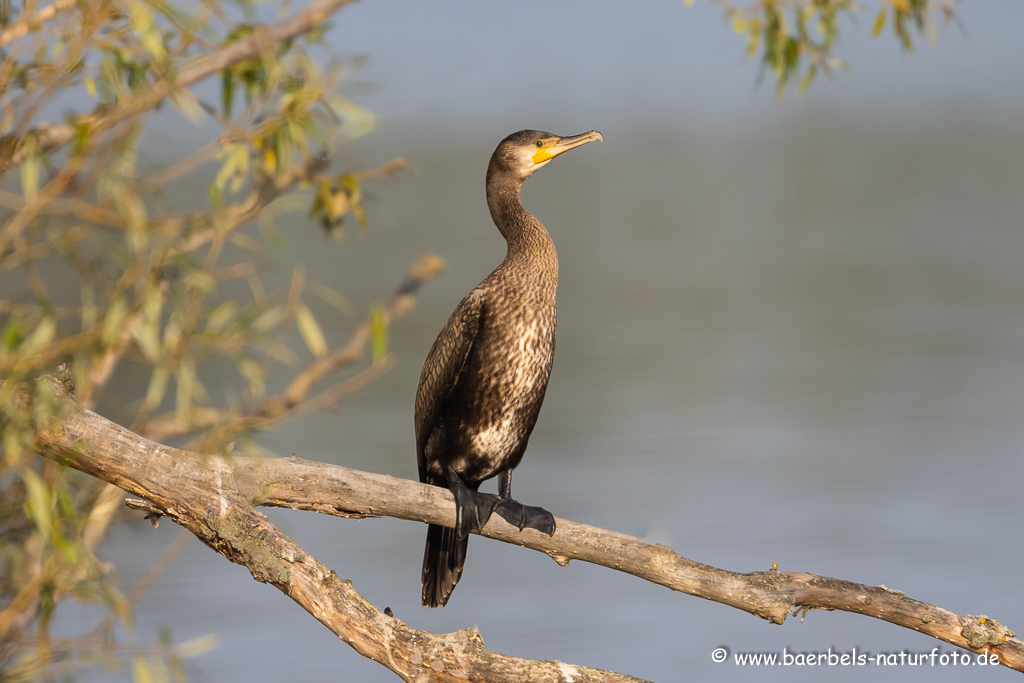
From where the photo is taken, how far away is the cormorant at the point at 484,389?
10.8 ft

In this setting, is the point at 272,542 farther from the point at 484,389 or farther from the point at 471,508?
the point at 484,389

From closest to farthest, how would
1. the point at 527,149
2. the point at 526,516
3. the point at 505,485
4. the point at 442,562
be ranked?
the point at 526,516 → the point at 442,562 → the point at 505,485 → the point at 527,149

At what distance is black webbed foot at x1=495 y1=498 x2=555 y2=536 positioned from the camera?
9.41ft

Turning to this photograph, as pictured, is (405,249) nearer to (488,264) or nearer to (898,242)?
(488,264)

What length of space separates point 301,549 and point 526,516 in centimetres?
82

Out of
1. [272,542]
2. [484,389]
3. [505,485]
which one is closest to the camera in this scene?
[272,542]

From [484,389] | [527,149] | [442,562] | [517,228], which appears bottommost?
[442,562]

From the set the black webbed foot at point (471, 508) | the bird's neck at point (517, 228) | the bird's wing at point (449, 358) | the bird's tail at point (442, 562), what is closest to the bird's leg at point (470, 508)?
the black webbed foot at point (471, 508)

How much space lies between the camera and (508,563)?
709 centimetres

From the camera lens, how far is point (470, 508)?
3.08 metres

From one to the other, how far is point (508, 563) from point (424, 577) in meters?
3.73

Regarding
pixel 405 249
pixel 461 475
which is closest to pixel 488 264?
pixel 405 249

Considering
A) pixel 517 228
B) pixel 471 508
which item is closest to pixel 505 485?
pixel 471 508

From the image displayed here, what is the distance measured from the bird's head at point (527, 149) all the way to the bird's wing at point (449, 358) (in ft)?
1.87
